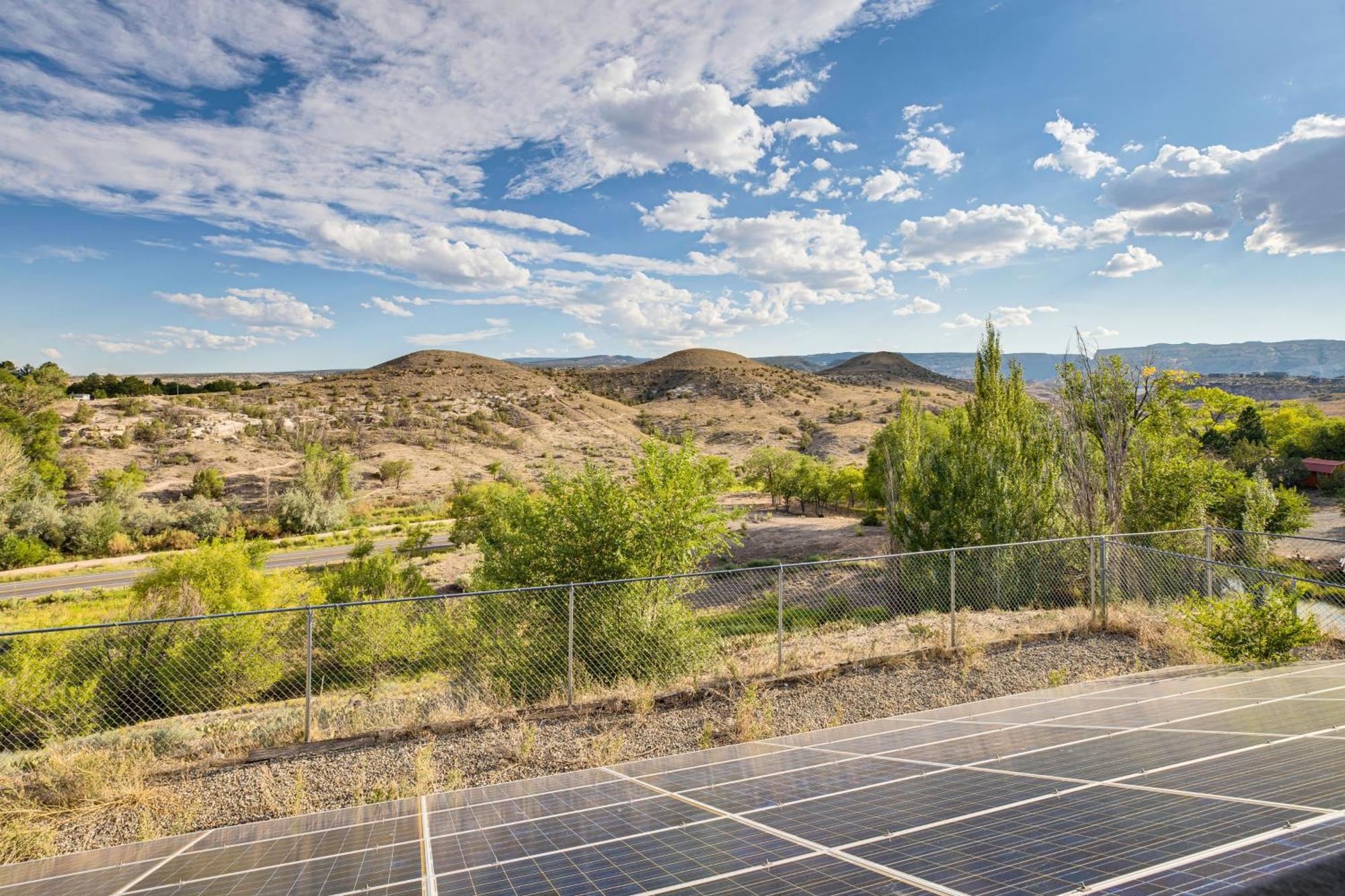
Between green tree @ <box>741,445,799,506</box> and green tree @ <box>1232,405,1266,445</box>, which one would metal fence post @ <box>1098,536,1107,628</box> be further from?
green tree @ <box>1232,405,1266,445</box>

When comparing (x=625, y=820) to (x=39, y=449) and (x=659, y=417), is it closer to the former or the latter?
(x=39, y=449)

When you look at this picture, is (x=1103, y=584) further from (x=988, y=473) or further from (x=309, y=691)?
(x=309, y=691)

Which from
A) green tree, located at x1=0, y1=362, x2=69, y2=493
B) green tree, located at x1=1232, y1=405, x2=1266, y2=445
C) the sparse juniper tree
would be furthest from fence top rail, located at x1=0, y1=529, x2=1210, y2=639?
green tree, located at x1=1232, y1=405, x2=1266, y2=445

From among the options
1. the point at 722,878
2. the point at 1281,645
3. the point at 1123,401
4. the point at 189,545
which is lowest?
the point at 189,545

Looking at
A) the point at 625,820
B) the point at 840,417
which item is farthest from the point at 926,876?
the point at 840,417

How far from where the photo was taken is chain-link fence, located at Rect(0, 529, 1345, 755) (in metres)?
10.5

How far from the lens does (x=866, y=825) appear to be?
438 cm

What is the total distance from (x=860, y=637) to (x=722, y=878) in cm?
1096

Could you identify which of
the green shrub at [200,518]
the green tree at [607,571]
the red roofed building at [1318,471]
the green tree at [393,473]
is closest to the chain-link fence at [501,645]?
the green tree at [607,571]

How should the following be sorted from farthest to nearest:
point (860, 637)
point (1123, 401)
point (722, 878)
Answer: point (1123, 401)
point (860, 637)
point (722, 878)

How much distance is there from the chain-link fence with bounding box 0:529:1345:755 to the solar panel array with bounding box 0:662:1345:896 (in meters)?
3.15

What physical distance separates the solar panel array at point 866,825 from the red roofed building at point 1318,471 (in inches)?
2463

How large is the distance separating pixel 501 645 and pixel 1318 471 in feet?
224

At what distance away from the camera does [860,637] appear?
1400 centimetres
